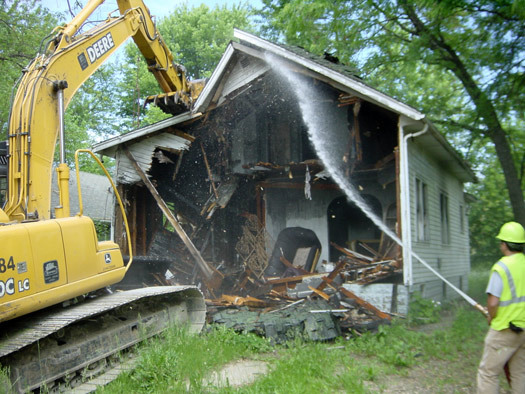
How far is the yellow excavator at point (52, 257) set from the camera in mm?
4938

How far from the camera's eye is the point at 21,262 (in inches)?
191

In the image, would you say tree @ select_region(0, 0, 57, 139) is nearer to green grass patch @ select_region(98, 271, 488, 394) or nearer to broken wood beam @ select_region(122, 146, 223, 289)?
broken wood beam @ select_region(122, 146, 223, 289)

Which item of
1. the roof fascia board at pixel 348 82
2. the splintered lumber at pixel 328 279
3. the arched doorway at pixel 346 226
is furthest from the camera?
the arched doorway at pixel 346 226

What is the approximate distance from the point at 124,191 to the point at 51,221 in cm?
675

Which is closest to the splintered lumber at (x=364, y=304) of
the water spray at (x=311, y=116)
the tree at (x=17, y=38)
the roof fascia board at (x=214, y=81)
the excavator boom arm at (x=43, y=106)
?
the water spray at (x=311, y=116)

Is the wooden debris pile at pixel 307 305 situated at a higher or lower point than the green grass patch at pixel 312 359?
higher

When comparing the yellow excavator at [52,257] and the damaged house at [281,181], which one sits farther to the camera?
the damaged house at [281,181]

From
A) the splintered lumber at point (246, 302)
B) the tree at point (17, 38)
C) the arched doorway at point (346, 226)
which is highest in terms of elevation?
the tree at point (17, 38)

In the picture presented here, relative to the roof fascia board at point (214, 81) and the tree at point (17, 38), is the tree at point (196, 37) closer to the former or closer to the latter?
the tree at point (17, 38)

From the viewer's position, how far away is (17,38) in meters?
16.9

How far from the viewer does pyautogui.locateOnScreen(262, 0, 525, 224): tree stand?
930 centimetres

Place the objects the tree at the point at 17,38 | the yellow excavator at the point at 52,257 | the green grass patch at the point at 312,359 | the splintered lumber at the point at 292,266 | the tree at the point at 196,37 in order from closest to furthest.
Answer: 1. the yellow excavator at the point at 52,257
2. the green grass patch at the point at 312,359
3. the splintered lumber at the point at 292,266
4. the tree at the point at 17,38
5. the tree at the point at 196,37

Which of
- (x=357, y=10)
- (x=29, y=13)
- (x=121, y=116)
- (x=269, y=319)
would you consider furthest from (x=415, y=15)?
(x=121, y=116)

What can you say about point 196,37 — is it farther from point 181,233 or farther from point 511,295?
point 511,295
